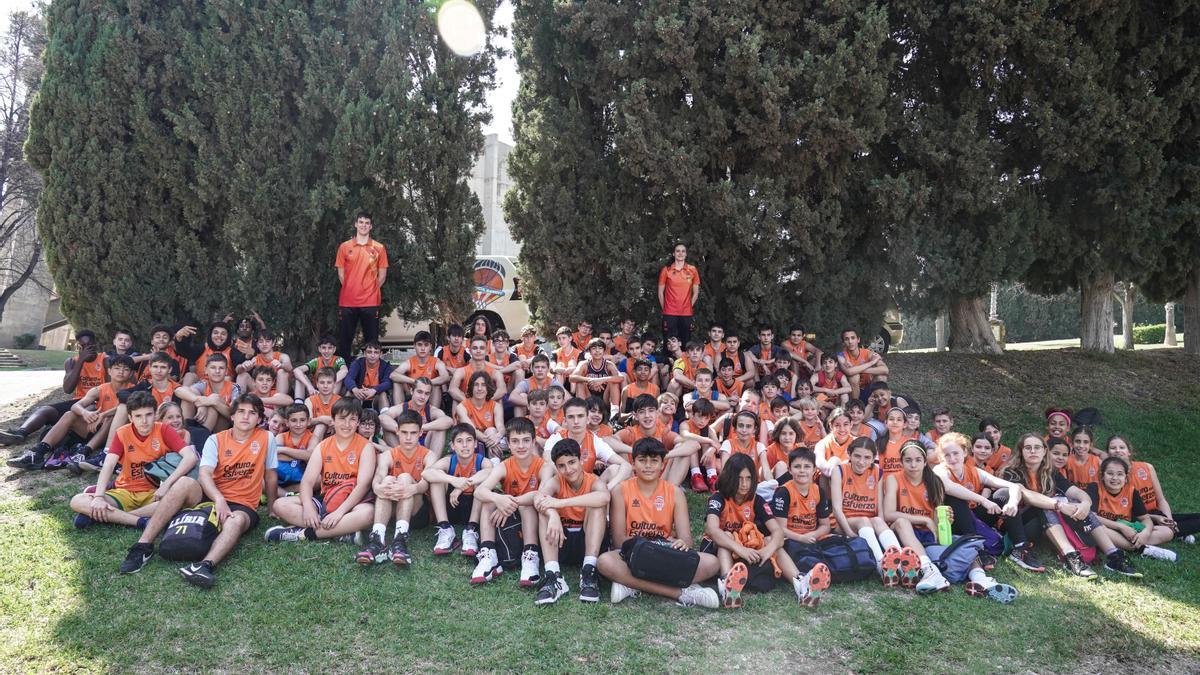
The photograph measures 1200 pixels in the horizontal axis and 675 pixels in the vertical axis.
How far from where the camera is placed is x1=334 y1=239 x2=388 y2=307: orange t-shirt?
835cm

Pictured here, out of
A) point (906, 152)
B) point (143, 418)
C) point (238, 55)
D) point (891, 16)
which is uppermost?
point (891, 16)

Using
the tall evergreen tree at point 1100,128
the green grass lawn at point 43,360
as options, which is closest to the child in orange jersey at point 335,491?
the tall evergreen tree at point 1100,128

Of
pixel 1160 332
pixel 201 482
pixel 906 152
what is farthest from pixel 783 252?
pixel 1160 332

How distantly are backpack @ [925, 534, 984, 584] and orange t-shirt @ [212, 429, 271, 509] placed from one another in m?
4.51

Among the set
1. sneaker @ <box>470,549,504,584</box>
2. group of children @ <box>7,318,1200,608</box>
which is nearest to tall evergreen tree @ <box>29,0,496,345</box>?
group of children @ <box>7,318,1200,608</box>

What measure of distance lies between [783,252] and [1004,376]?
4005mm

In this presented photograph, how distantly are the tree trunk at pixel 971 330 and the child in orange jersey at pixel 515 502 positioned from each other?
28.7 feet

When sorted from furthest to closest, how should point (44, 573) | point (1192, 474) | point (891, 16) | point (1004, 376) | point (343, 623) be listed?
point (1004, 376) → point (891, 16) → point (1192, 474) → point (44, 573) → point (343, 623)

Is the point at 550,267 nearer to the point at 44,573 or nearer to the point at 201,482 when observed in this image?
the point at 201,482

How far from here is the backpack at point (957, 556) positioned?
4.86 m

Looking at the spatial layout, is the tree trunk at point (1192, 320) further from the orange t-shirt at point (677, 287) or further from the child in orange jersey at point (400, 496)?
the child in orange jersey at point (400, 496)

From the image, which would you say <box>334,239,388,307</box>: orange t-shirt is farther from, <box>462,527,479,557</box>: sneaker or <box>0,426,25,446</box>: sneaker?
<box>462,527,479,557</box>: sneaker

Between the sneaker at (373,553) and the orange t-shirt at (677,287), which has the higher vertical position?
the orange t-shirt at (677,287)

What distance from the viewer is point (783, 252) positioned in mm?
9219
